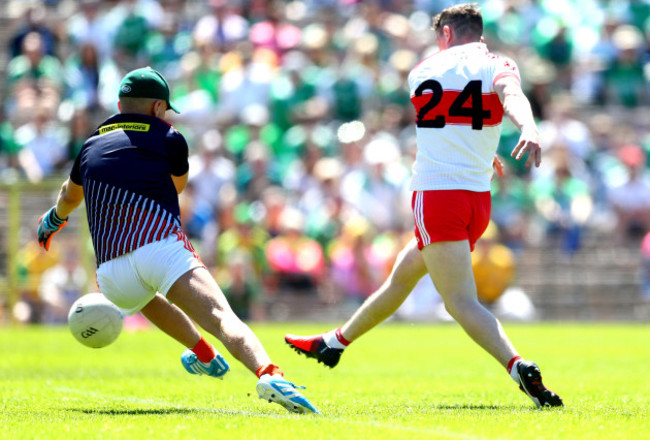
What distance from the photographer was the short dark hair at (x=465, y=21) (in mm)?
7836

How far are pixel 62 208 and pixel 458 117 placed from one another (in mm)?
2837

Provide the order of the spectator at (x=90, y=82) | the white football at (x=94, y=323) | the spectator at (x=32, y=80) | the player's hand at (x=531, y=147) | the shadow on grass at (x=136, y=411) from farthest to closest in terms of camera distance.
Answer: the spectator at (x=90, y=82) < the spectator at (x=32, y=80) < the white football at (x=94, y=323) < the shadow on grass at (x=136, y=411) < the player's hand at (x=531, y=147)

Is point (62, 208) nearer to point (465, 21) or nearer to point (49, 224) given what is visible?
point (49, 224)

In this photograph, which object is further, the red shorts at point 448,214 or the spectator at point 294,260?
the spectator at point 294,260

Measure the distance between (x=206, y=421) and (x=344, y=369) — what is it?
5008 mm

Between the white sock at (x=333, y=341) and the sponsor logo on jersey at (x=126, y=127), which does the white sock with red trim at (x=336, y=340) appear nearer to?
the white sock at (x=333, y=341)

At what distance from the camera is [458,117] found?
7645mm

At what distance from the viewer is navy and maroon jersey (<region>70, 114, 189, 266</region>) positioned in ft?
23.7

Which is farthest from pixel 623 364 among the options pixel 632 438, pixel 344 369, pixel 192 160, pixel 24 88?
pixel 24 88

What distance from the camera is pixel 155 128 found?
7367mm

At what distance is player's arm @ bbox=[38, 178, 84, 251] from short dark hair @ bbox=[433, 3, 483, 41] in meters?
2.80

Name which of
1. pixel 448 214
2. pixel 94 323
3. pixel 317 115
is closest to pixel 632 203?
pixel 317 115

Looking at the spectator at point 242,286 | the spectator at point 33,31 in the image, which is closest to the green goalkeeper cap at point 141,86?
the spectator at point 242,286

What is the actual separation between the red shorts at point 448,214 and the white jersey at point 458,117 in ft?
0.19
